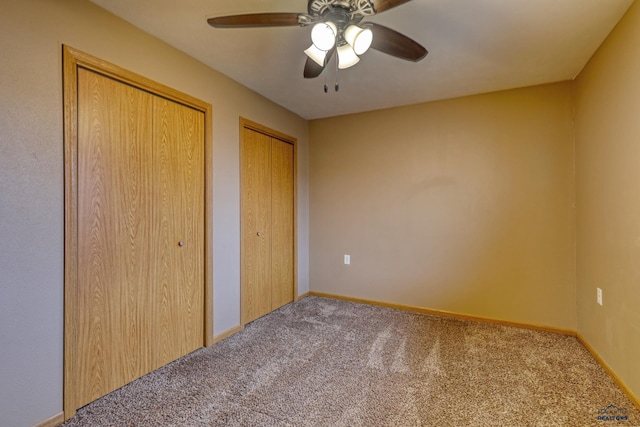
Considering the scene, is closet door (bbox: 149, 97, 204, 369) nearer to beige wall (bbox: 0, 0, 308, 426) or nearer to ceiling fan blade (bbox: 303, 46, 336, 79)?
beige wall (bbox: 0, 0, 308, 426)

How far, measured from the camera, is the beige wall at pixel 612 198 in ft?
5.50

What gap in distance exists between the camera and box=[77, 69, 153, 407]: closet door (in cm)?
165

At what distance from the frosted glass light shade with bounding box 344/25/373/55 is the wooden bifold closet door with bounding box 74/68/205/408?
140cm

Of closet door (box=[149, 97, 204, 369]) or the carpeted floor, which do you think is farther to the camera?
closet door (box=[149, 97, 204, 369])

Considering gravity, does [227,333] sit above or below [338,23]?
below

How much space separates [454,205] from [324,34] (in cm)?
226

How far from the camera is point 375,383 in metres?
1.88

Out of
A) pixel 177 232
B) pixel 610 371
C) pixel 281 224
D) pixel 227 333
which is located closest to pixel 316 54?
pixel 177 232

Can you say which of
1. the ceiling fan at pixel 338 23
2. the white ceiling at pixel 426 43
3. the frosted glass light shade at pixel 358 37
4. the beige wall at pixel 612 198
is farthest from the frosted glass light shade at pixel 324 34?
the beige wall at pixel 612 198

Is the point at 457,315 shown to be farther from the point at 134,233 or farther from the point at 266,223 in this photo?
the point at 134,233

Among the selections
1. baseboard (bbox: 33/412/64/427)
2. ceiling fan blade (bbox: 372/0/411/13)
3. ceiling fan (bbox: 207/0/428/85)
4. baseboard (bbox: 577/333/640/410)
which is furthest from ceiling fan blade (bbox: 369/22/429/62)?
baseboard (bbox: 33/412/64/427)

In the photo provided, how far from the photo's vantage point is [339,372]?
→ 78.7 inches

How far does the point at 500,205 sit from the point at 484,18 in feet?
5.62

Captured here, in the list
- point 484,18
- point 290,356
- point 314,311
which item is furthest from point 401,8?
point 314,311
